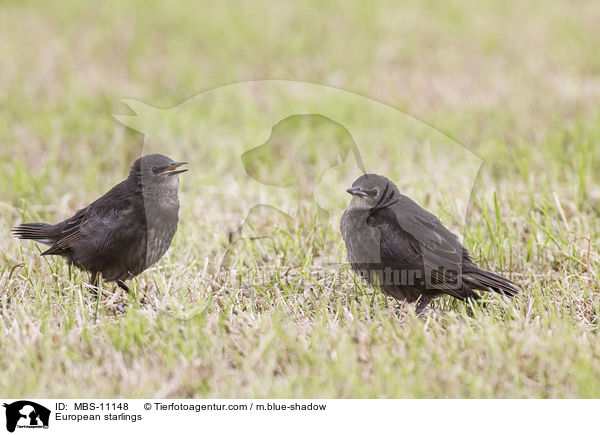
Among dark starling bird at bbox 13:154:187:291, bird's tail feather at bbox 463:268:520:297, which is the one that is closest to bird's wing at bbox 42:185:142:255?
dark starling bird at bbox 13:154:187:291

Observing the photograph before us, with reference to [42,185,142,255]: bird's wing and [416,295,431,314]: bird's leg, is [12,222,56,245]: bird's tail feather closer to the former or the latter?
[42,185,142,255]: bird's wing

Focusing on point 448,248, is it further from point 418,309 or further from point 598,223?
point 598,223

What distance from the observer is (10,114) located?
7.89 metres

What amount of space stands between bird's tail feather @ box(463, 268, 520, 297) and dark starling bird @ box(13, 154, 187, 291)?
5.37 ft

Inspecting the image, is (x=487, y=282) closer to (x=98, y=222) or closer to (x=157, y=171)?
(x=157, y=171)

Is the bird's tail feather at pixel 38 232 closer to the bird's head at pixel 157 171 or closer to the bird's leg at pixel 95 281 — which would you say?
the bird's leg at pixel 95 281

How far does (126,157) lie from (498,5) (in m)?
6.59
